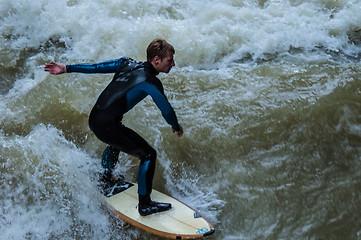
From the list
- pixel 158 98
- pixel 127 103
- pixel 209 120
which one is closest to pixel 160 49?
pixel 158 98

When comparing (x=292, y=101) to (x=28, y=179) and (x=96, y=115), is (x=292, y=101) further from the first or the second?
(x=28, y=179)

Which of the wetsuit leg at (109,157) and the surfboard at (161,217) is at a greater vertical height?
the wetsuit leg at (109,157)

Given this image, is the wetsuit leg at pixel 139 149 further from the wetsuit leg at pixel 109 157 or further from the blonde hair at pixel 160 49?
the blonde hair at pixel 160 49

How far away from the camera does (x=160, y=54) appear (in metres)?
2.99

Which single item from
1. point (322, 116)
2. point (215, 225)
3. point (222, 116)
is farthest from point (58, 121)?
point (322, 116)

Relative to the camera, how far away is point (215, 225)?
352 cm

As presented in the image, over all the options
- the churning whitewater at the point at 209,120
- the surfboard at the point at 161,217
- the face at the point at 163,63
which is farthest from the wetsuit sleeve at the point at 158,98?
the churning whitewater at the point at 209,120

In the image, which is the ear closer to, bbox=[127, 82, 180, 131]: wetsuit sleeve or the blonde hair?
the blonde hair

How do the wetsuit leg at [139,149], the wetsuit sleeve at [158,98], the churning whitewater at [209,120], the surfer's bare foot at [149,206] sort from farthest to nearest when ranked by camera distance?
1. the churning whitewater at [209,120]
2. the surfer's bare foot at [149,206]
3. the wetsuit leg at [139,149]
4. the wetsuit sleeve at [158,98]

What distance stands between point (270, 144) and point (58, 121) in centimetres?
242

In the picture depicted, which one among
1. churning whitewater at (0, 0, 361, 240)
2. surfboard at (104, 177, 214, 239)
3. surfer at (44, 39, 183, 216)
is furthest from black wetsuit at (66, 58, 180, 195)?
churning whitewater at (0, 0, 361, 240)

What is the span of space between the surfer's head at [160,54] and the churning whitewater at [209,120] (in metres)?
1.28

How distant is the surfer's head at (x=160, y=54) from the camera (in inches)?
117

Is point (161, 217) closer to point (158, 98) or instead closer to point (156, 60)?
point (158, 98)
